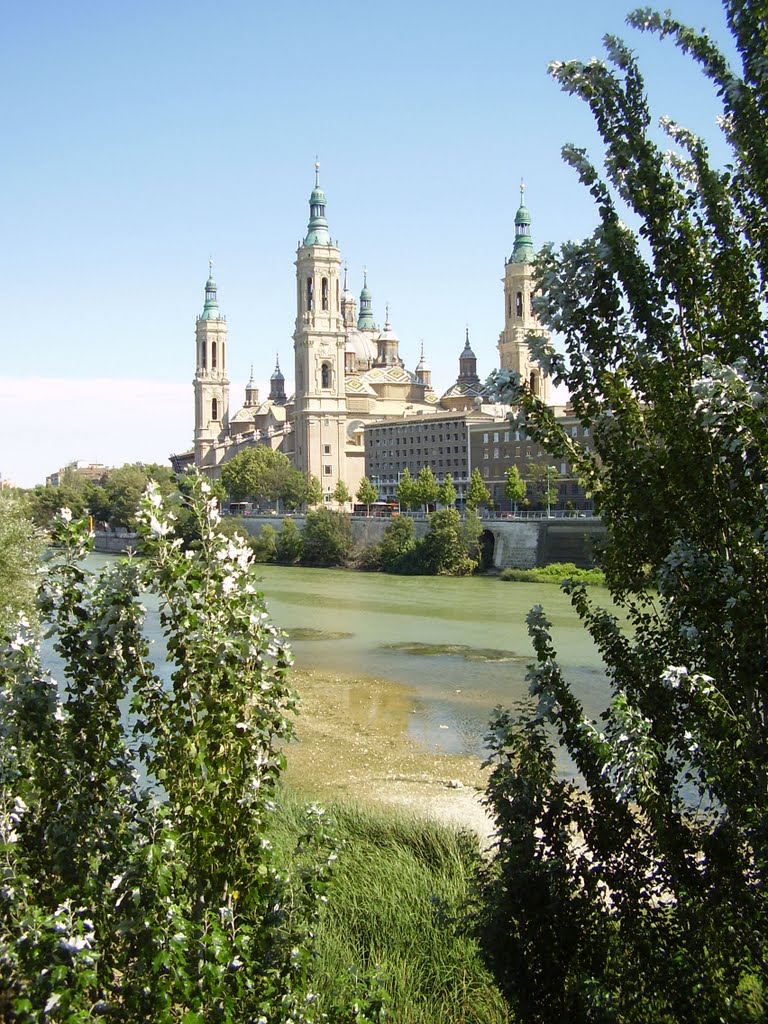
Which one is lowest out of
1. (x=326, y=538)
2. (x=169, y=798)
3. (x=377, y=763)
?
(x=377, y=763)

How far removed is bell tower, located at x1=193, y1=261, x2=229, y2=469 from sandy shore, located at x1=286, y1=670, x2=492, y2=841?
113m

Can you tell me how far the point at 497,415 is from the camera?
94188mm

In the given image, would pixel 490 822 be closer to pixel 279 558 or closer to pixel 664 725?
pixel 664 725

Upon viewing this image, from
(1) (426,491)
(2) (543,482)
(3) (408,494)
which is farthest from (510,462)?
(2) (543,482)

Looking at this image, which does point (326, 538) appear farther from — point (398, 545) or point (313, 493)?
point (313, 493)

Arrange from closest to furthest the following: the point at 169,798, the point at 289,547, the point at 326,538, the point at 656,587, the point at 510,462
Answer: the point at 169,798, the point at 656,587, the point at 326,538, the point at 289,547, the point at 510,462

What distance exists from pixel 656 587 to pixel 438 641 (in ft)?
98.1

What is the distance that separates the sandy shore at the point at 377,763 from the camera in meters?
17.4

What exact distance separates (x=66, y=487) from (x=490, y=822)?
316ft

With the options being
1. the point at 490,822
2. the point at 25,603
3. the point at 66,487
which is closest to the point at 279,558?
the point at 66,487

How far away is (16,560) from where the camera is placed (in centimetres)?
2262

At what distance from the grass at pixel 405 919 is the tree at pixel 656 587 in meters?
1.50

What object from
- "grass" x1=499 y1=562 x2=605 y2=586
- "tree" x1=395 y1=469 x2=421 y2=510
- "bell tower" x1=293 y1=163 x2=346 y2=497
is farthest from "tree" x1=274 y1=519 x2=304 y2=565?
"bell tower" x1=293 y1=163 x2=346 y2=497

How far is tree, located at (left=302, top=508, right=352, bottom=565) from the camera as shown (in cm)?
7050
